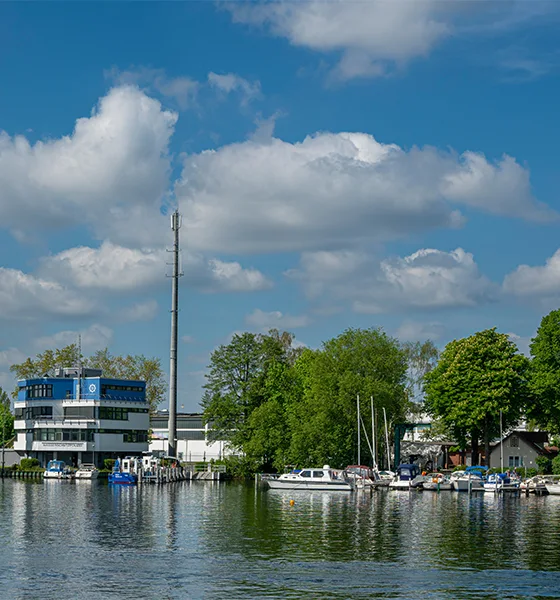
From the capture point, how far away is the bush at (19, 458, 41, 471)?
6024 inches

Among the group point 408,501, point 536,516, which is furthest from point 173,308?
point 536,516

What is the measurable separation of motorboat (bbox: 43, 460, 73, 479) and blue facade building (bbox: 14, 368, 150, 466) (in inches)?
255

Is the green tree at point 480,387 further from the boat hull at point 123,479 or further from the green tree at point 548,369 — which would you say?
the boat hull at point 123,479

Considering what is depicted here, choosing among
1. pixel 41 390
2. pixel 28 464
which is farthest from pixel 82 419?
pixel 28 464

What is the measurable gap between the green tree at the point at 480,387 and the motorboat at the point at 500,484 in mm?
11383

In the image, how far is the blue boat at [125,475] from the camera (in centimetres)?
12512

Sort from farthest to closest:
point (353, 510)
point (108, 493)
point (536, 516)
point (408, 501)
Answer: point (108, 493)
point (408, 501)
point (353, 510)
point (536, 516)

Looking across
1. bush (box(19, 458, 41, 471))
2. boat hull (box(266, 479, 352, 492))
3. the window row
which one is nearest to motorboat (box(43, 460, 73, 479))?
bush (box(19, 458, 41, 471))

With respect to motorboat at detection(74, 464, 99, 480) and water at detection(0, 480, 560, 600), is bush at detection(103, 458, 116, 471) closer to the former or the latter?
motorboat at detection(74, 464, 99, 480)

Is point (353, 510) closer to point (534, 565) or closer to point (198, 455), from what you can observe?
point (534, 565)

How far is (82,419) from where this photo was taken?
152000 millimetres

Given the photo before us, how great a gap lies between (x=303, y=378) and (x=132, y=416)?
35.6 meters

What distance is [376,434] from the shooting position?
4818 inches

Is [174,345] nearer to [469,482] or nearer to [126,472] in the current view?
[126,472]
